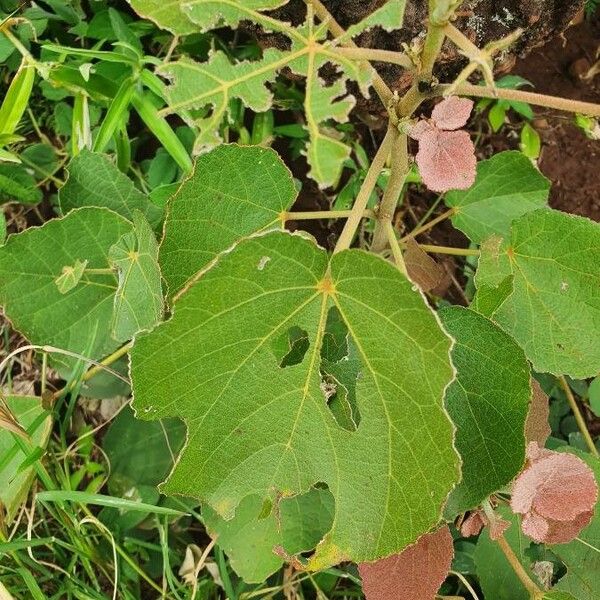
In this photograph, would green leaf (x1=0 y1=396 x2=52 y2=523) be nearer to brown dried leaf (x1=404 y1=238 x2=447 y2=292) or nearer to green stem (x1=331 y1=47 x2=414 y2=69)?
brown dried leaf (x1=404 y1=238 x2=447 y2=292)

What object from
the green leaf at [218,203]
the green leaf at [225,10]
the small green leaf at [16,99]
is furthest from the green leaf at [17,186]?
the green leaf at [225,10]

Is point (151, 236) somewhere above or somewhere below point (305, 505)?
above

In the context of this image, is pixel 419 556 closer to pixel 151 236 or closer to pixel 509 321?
pixel 509 321

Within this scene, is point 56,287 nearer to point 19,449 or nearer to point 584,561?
point 19,449

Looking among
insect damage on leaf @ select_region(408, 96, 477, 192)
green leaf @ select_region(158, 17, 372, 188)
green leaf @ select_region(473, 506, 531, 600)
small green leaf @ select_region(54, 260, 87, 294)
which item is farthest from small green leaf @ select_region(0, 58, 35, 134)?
green leaf @ select_region(473, 506, 531, 600)

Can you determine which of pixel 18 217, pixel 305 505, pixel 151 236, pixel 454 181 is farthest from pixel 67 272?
pixel 454 181

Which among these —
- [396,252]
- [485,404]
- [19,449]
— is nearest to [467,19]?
[396,252]

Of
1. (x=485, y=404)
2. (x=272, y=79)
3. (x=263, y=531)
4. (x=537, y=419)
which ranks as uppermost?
(x=272, y=79)
